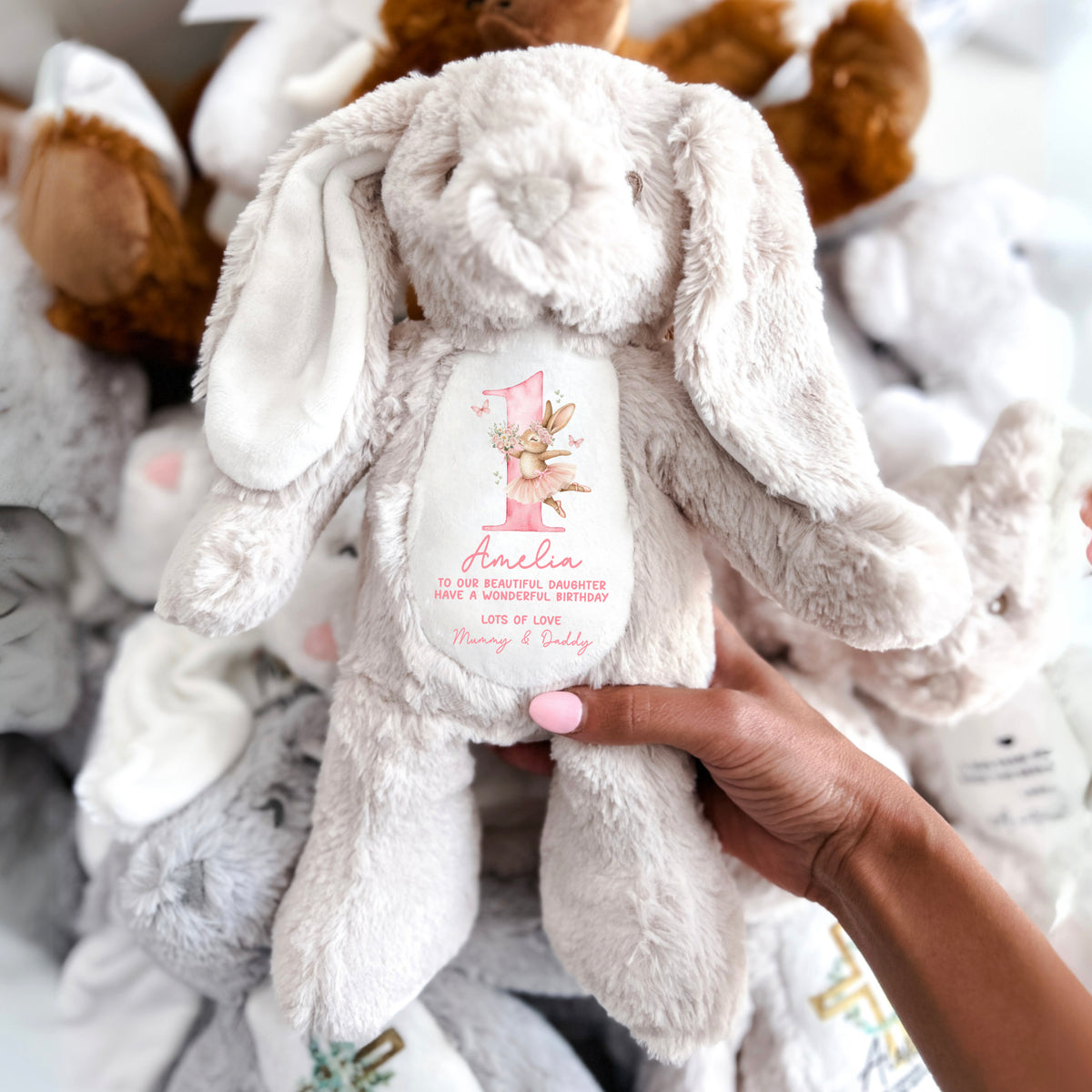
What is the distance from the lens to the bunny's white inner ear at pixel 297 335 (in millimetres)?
568

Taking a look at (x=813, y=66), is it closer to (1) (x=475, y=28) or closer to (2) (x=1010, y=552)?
(1) (x=475, y=28)

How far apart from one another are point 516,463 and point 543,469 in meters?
0.02

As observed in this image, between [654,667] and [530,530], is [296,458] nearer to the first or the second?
[530,530]

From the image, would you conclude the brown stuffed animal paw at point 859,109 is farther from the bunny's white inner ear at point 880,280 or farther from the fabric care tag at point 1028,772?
the fabric care tag at point 1028,772

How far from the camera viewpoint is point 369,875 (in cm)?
64

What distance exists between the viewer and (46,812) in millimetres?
929

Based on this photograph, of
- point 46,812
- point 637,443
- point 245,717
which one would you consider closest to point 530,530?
point 637,443

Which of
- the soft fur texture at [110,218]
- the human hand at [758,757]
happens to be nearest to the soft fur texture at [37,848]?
the soft fur texture at [110,218]

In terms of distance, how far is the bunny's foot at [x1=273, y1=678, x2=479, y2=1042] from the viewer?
24.4 inches

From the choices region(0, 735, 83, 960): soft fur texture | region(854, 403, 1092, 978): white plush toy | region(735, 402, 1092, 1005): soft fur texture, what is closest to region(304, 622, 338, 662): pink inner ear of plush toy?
region(0, 735, 83, 960): soft fur texture

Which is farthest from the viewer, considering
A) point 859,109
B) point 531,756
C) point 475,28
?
point 859,109

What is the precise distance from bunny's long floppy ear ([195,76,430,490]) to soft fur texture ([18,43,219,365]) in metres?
0.33

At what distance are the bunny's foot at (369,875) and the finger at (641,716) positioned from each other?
93mm

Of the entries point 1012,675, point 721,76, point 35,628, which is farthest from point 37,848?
point 721,76
